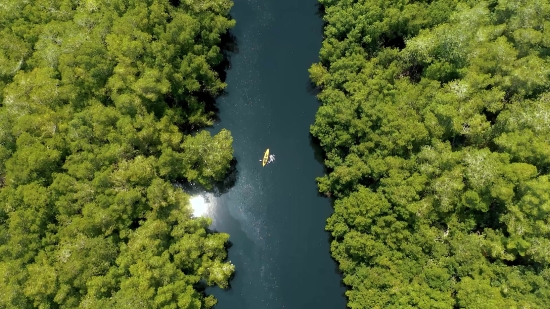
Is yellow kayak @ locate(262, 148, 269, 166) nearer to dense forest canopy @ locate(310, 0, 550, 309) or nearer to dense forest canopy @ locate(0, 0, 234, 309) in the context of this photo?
dense forest canopy @ locate(0, 0, 234, 309)

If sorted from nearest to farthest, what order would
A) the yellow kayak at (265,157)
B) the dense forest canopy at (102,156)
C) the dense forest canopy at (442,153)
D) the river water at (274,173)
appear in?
the dense forest canopy at (442,153) < the dense forest canopy at (102,156) < the river water at (274,173) < the yellow kayak at (265,157)

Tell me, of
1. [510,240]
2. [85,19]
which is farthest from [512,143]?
[85,19]

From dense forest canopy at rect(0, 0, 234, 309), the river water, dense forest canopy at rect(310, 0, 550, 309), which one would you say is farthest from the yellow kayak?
dense forest canopy at rect(310, 0, 550, 309)

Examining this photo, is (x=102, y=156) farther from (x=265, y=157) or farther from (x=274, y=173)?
(x=274, y=173)

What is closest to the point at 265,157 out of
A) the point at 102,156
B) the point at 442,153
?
the point at 102,156

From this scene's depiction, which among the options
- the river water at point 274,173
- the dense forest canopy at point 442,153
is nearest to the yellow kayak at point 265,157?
the river water at point 274,173

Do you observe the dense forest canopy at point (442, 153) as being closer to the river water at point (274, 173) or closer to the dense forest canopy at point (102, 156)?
the river water at point (274, 173)
